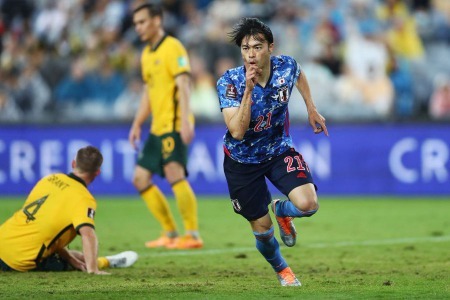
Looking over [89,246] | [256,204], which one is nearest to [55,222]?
[89,246]

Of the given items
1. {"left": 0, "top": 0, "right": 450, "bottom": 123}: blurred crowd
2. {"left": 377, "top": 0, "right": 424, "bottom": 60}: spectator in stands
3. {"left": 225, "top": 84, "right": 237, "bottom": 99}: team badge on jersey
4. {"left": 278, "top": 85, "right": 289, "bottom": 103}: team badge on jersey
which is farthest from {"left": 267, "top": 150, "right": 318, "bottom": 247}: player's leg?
{"left": 377, "top": 0, "right": 424, "bottom": 60}: spectator in stands

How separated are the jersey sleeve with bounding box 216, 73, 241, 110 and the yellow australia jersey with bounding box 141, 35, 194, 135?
3.70m

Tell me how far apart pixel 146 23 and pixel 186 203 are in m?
2.04

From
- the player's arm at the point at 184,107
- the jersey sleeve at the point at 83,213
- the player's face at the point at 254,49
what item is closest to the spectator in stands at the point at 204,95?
the player's arm at the point at 184,107

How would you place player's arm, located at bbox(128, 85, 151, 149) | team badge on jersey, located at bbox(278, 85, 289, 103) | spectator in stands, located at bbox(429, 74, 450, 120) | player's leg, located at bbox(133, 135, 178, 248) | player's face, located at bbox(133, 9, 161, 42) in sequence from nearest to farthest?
team badge on jersey, located at bbox(278, 85, 289, 103) → player's face, located at bbox(133, 9, 161, 42) → player's leg, located at bbox(133, 135, 178, 248) → player's arm, located at bbox(128, 85, 151, 149) → spectator in stands, located at bbox(429, 74, 450, 120)

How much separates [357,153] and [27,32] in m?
7.51

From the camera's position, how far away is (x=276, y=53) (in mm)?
18344

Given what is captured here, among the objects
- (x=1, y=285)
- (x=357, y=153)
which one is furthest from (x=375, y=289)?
(x=357, y=153)

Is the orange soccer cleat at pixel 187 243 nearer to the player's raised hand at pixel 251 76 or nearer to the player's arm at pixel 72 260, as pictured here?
the player's arm at pixel 72 260

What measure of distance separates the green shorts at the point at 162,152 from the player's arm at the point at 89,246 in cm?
294

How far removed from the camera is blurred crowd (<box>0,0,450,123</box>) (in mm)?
17891

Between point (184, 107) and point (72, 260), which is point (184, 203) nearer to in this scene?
point (184, 107)

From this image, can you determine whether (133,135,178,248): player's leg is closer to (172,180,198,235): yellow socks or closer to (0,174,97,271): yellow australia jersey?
(172,180,198,235): yellow socks

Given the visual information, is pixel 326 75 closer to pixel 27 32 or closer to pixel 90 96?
pixel 90 96
